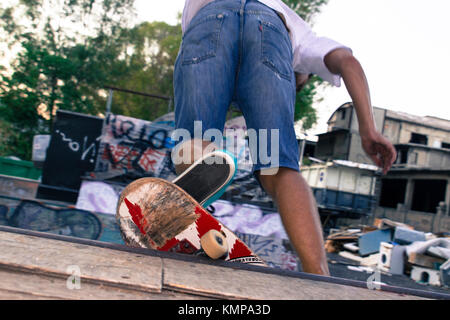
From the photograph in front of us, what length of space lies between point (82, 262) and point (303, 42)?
154 cm

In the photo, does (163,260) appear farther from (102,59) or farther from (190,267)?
(102,59)

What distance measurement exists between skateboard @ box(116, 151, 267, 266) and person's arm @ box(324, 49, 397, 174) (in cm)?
84

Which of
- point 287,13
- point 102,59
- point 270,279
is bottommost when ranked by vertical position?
point 270,279

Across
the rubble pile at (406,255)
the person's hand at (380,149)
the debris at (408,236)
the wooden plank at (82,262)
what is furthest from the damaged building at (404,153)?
the wooden plank at (82,262)

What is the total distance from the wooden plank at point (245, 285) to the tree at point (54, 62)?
76.9 feet

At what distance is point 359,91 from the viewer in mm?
1789

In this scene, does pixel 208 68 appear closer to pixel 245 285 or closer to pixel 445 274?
pixel 245 285

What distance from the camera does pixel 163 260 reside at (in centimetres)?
106

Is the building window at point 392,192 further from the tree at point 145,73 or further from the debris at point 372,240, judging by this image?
the debris at point 372,240

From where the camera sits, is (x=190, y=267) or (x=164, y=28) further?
(x=164, y=28)

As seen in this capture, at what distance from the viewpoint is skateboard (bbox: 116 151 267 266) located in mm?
1184

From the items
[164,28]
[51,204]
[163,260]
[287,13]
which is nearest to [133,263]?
[163,260]
